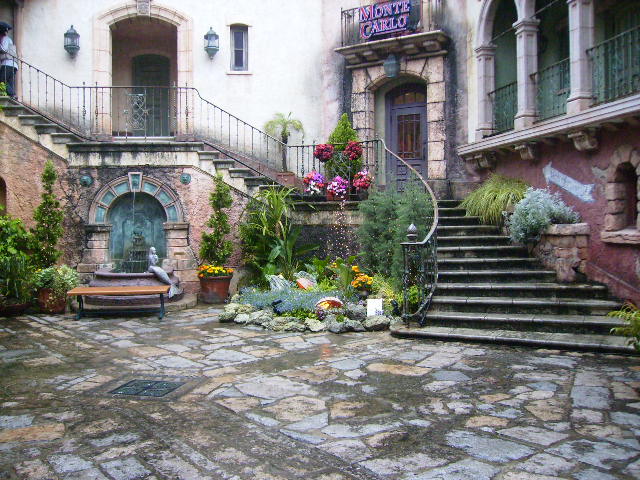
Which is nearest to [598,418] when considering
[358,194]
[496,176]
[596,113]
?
[596,113]

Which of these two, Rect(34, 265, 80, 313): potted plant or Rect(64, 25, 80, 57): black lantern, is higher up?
Rect(64, 25, 80, 57): black lantern

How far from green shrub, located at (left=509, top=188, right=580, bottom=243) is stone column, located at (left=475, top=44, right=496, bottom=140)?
8.63ft

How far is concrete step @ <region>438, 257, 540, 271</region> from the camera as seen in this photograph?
8953mm

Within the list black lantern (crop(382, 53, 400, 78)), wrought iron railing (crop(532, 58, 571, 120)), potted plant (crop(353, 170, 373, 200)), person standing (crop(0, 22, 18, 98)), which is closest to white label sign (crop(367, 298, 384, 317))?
potted plant (crop(353, 170, 373, 200))

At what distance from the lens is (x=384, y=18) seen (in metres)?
12.8

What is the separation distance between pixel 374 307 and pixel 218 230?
3853 millimetres

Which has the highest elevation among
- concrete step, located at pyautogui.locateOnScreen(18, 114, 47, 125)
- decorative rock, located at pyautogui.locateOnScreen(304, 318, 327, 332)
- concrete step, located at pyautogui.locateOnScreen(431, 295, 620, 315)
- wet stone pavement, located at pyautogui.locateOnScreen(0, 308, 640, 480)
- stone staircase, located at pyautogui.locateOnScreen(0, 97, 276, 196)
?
concrete step, located at pyautogui.locateOnScreen(18, 114, 47, 125)

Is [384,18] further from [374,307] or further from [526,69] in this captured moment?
[374,307]

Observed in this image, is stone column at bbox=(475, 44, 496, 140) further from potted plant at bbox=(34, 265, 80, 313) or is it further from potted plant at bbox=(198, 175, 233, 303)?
potted plant at bbox=(34, 265, 80, 313)

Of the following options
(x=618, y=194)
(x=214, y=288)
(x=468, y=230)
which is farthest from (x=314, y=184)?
(x=618, y=194)

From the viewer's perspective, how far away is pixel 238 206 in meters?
11.5

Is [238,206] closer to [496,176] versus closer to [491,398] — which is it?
[496,176]

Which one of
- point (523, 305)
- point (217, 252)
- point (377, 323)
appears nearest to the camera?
point (523, 305)

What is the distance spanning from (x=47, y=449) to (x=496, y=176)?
28.6 feet
